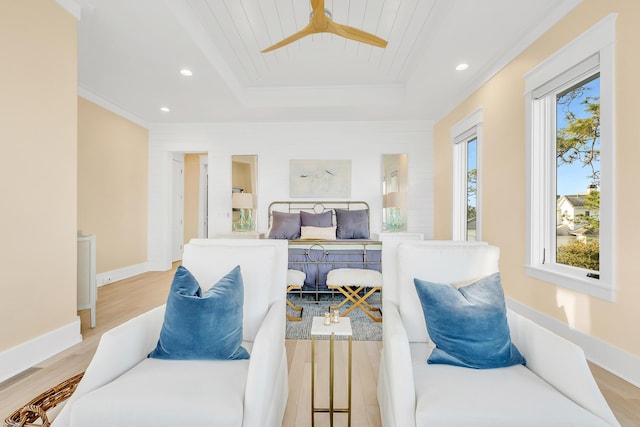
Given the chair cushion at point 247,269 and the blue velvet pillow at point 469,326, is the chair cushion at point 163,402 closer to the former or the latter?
the chair cushion at point 247,269

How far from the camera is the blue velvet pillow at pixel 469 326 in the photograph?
4.26 feet

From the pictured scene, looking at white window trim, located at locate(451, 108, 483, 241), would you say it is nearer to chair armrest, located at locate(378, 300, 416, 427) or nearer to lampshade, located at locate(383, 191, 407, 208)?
lampshade, located at locate(383, 191, 407, 208)

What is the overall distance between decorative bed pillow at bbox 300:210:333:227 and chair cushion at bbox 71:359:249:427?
13.3 feet

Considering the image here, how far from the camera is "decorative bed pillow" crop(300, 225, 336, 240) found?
497 centimetres

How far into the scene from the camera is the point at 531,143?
288 cm

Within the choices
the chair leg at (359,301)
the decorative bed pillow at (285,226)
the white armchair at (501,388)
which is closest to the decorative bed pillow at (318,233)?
the decorative bed pillow at (285,226)

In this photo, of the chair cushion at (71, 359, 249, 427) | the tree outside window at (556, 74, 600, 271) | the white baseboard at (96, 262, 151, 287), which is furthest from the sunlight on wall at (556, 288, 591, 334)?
the white baseboard at (96, 262, 151, 287)

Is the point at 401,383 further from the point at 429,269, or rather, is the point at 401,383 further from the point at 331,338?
the point at 429,269

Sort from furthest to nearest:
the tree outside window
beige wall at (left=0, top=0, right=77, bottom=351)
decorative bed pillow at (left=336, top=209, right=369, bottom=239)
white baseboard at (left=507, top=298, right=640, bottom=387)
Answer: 1. decorative bed pillow at (left=336, top=209, right=369, bottom=239)
2. the tree outside window
3. beige wall at (left=0, top=0, right=77, bottom=351)
4. white baseboard at (left=507, top=298, right=640, bottom=387)

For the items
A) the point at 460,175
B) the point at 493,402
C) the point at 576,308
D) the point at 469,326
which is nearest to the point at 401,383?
the point at 493,402

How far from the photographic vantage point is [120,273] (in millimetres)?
4891

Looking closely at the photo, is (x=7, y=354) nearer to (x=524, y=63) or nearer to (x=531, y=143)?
(x=531, y=143)

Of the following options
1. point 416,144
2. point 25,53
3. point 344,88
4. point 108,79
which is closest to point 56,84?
point 25,53

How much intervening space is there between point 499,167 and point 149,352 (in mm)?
3620
